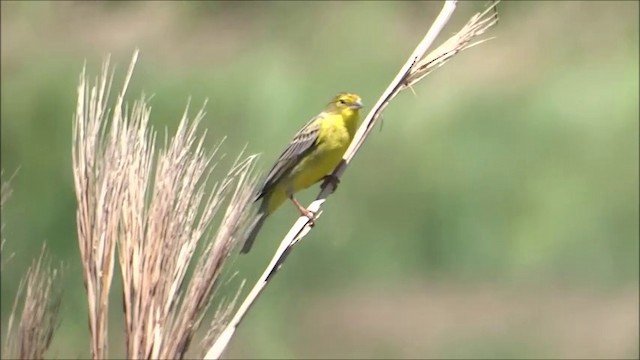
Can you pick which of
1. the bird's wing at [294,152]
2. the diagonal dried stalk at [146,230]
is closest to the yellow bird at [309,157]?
the bird's wing at [294,152]

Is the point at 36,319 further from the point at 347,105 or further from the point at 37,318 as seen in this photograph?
the point at 347,105

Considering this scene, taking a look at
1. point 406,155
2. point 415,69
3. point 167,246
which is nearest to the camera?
point 167,246

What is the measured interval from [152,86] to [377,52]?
62cm

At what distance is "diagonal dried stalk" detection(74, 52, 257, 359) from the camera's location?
83 centimetres

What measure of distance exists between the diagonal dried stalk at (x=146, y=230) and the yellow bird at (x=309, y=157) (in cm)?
74

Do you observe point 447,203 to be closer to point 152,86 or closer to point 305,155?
point 152,86

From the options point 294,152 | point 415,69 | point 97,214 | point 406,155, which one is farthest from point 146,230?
point 406,155

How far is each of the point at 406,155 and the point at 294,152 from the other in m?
1.10

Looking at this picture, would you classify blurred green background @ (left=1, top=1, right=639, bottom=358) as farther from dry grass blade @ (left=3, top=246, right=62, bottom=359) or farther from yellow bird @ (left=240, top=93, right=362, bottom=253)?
dry grass blade @ (left=3, top=246, right=62, bottom=359)

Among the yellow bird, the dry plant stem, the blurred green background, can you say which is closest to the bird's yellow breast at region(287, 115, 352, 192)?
the yellow bird

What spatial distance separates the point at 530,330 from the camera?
8.11 ft

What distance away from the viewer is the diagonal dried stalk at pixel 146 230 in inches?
32.5

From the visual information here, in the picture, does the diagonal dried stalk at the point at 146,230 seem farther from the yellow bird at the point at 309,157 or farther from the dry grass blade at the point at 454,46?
the yellow bird at the point at 309,157

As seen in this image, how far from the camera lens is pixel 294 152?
1.65m
